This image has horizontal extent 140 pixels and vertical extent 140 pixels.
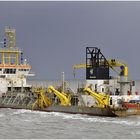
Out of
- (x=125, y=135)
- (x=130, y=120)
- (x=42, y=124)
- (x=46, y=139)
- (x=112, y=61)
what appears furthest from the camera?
(x=112, y=61)

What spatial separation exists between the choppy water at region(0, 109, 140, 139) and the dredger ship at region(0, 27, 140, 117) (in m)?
1.57

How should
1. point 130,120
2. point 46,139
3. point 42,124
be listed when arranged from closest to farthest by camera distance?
point 46,139
point 42,124
point 130,120

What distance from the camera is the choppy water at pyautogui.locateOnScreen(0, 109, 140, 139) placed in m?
35.8

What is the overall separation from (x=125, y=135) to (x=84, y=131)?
3.46 metres

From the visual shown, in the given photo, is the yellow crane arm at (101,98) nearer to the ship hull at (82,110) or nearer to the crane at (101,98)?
the crane at (101,98)

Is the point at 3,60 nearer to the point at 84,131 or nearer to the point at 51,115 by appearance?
the point at 51,115

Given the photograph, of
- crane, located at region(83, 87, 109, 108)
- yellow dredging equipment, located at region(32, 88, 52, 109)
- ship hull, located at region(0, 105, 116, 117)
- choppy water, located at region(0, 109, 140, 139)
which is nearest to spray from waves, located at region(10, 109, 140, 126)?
choppy water, located at region(0, 109, 140, 139)

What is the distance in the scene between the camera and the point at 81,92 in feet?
178

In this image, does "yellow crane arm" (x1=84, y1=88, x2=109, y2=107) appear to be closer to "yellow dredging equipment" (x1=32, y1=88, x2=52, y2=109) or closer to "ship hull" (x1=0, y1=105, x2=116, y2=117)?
"ship hull" (x1=0, y1=105, x2=116, y2=117)

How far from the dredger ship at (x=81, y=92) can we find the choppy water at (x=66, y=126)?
1573 millimetres

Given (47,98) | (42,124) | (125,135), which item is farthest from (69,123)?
(47,98)

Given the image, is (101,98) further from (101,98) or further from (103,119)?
(103,119)

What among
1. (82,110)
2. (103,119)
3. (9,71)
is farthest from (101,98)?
(9,71)

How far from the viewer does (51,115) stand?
5056cm
